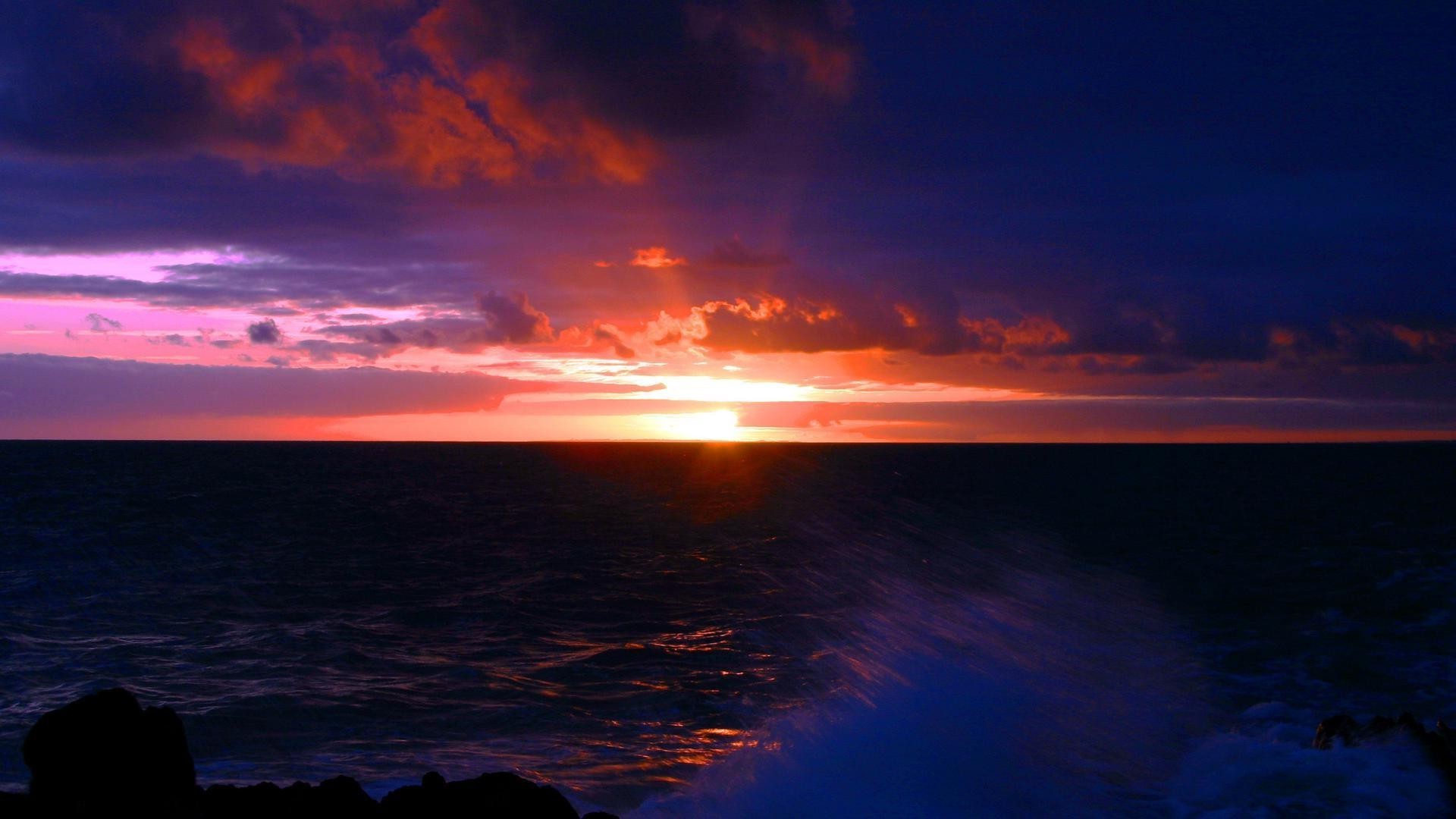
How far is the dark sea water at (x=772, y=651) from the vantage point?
39.6 feet

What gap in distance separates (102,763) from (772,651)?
509 inches

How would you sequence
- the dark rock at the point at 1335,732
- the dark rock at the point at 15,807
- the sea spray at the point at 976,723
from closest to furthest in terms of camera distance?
1. the dark rock at the point at 15,807
2. the sea spray at the point at 976,723
3. the dark rock at the point at 1335,732

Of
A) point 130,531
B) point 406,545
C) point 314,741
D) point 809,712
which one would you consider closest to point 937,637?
point 809,712

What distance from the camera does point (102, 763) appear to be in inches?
276

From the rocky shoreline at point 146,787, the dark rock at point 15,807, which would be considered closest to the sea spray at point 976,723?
the rocky shoreline at point 146,787

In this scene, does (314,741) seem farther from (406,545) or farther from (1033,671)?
(406,545)

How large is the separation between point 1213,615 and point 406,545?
26.4m

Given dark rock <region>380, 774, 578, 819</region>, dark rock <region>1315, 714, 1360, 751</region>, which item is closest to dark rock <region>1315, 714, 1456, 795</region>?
dark rock <region>1315, 714, 1360, 751</region>

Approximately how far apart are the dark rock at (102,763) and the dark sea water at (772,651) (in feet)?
15.3

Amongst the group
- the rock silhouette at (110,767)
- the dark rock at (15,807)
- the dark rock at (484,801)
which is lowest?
the dark rock at (484,801)

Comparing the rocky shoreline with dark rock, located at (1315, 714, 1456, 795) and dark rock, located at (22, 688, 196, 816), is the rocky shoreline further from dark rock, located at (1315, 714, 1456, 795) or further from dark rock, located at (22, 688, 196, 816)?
dark rock, located at (1315, 714, 1456, 795)

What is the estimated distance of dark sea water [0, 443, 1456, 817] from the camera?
12078 mm

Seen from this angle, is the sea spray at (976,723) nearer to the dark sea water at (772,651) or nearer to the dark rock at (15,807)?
the dark sea water at (772,651)

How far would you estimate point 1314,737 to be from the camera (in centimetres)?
1321
